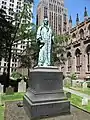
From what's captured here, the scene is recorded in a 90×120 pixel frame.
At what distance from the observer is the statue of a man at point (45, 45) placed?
9.48 m

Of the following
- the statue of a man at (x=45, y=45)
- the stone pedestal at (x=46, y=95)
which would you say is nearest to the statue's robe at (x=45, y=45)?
the statue of a man at (x=45, y=45)

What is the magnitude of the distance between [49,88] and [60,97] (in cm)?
79

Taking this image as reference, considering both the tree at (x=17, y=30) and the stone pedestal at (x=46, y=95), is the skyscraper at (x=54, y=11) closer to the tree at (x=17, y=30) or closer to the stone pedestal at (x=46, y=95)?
the tree at (x=17, y=30)

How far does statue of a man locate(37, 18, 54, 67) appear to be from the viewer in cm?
948

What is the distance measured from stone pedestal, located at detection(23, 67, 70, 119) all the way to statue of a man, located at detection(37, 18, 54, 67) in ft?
2.41

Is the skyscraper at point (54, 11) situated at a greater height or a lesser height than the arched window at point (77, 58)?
greater

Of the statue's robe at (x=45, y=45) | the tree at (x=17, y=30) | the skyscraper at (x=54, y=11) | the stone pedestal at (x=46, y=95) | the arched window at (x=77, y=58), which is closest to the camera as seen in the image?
the stone pedestal at (x=46, y=95)

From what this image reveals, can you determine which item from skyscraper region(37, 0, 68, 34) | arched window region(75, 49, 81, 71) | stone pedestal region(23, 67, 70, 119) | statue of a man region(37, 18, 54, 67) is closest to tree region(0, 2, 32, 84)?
statue of a man region(37, 18, 54, 67)

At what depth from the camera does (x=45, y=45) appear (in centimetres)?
966

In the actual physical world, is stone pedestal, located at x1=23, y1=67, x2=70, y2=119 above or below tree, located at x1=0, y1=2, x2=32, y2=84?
below

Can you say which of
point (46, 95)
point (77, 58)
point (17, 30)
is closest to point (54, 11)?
point (77, 58)

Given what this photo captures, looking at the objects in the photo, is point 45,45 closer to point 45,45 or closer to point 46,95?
point 45,45

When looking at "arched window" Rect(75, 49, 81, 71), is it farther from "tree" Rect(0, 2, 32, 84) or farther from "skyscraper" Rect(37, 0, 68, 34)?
"skyscraper" Rect(37, 0, 68, 34)

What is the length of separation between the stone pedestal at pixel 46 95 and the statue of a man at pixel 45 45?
735 mm
